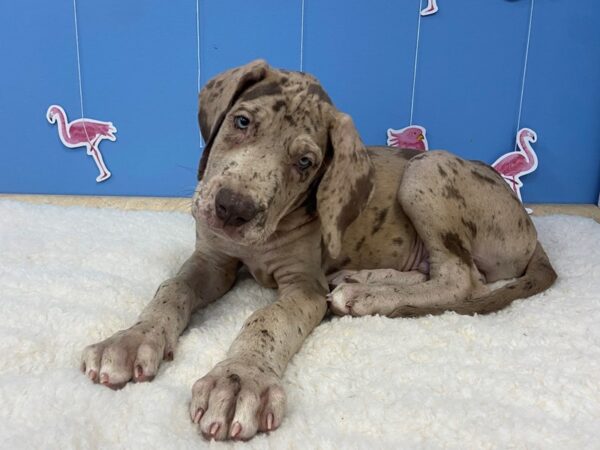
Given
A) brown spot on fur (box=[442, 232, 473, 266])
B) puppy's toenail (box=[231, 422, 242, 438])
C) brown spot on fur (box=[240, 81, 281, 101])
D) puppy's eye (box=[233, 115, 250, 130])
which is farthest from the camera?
brown spot on fur (box=[442, 232, 473, 266])

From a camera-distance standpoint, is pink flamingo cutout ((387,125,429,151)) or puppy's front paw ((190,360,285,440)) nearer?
puppy's front paw ((190,360,285,440))

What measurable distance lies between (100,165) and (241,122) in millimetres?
2537

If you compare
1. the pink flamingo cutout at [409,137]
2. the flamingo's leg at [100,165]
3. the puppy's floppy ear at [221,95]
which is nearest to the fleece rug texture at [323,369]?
the puppy's floppy ear at [221,95]

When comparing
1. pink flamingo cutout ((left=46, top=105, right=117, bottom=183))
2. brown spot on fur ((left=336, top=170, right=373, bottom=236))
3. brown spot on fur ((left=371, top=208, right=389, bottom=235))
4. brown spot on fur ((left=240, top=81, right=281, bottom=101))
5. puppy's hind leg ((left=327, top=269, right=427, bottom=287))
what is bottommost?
puppy's hind leg ((left=327, top=269, right=427, bottom=287))

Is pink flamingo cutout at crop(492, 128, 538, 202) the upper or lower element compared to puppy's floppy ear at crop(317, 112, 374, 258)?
lower

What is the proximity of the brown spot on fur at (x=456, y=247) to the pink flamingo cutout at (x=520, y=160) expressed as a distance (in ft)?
5.64

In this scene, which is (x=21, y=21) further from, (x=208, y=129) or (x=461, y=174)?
(x=461, y=174)

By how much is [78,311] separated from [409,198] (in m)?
1.74

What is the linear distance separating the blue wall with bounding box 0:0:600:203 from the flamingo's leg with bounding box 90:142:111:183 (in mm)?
47

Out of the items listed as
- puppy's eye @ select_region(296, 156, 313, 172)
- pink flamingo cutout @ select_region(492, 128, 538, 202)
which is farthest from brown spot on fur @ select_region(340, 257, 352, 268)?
pink flamingo cutout @ select_region(492, 128, 538, 202)

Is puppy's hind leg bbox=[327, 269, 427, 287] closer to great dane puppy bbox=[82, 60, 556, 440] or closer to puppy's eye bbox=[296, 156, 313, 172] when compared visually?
great dane puppy bbox=[82, 60, 556, 440]

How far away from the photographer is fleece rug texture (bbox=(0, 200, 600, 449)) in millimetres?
1622

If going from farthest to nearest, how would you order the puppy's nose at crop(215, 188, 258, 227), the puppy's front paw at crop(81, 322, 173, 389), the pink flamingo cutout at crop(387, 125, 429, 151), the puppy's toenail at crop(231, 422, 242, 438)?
the pink flamingo cutout at crop(387, 125, 429, 151)
the puppy's nose at crop(215, 188, 258, 227)
the puppy's front paw at crop(81, 322, 173, 389)
the puppy's toenail at crop(231, 422, 242, 438)

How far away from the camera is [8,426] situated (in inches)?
61.1
